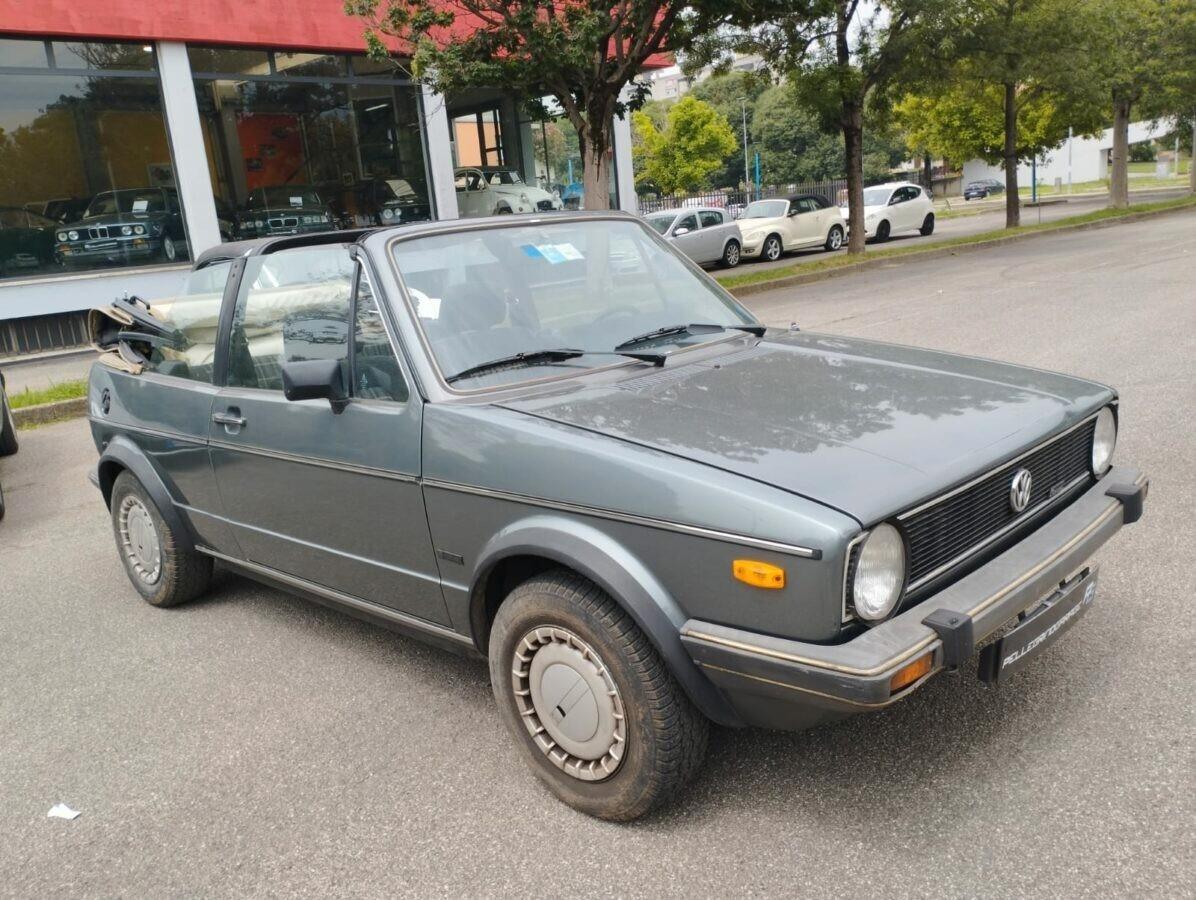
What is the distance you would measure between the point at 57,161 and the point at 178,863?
16.3 metres

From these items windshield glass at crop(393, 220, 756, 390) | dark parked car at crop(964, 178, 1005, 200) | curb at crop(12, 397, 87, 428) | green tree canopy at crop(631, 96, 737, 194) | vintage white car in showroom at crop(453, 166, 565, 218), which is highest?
green tree canopy at crop(631, 96, 737, 194)

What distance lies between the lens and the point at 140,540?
4898mm

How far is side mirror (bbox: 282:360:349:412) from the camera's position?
10.8 ft

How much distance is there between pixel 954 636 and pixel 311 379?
2.10 meters

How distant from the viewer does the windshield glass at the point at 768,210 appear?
86.6ft

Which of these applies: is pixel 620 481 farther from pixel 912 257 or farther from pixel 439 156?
pixel 912 257

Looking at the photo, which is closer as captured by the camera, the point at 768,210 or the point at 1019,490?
the point at 1019,490

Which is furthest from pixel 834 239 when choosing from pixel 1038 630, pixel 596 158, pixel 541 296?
pixel 1038 630

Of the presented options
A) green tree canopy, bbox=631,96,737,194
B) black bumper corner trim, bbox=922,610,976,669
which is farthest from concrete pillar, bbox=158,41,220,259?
green tree canopy, bbox=631,96,737,194

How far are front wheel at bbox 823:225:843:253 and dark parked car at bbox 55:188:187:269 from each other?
17.5 m

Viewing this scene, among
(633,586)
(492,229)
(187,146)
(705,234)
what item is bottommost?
(705,234)

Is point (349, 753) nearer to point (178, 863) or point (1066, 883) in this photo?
point (178, 863)

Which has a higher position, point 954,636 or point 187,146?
point 187,146

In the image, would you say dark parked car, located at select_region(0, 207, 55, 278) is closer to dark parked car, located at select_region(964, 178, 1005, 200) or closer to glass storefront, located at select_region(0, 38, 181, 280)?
glass storefront, located at select_region(0, 38, 181, 280)
